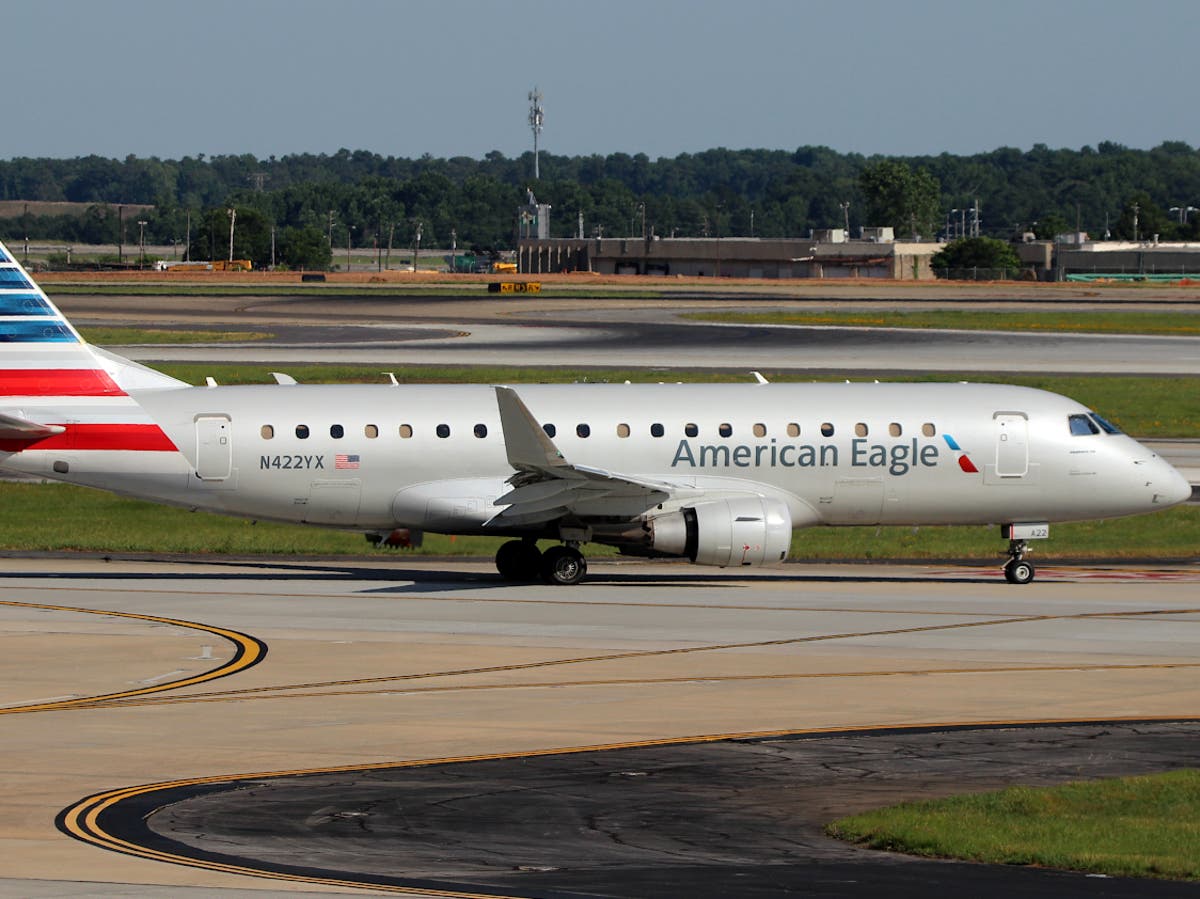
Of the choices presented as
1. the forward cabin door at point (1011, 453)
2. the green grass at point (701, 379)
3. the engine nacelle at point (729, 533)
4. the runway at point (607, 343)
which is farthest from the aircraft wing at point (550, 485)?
the runway at point (607, 343)

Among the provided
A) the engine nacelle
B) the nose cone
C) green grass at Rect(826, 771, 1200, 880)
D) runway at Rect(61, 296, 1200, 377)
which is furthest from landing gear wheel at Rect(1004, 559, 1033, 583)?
runway at Rect(61, 296, 1200, 377)

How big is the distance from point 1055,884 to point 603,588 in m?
22.1

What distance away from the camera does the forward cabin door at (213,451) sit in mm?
37469

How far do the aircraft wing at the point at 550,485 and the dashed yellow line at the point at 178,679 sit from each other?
7.01 meters

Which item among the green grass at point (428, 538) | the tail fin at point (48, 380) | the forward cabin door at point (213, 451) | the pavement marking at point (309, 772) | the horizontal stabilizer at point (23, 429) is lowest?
the green grass at point (428, 538)

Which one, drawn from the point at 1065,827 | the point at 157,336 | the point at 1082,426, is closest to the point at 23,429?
the point at 1082,426

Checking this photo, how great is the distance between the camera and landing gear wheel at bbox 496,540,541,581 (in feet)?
126

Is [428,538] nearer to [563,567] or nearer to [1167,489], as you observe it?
[563,567]

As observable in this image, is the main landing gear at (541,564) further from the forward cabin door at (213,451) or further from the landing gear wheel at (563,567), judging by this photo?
the forward cabin door at (213,451)

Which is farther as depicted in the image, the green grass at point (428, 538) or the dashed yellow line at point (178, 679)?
the green grass at point (428, 538)

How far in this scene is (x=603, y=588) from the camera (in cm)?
3769

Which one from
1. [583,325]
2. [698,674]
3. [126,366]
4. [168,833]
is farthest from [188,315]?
[168,833]

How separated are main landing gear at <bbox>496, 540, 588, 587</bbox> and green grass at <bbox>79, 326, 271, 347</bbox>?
61803 mm

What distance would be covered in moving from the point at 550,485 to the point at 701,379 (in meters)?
38.8
